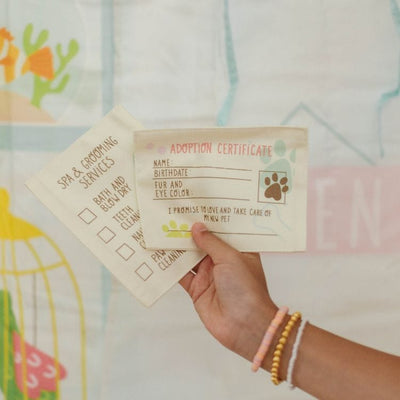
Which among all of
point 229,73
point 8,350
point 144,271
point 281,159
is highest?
point 229,73

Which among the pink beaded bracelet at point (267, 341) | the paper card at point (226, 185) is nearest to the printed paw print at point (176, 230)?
the paper card at point (226, 185)

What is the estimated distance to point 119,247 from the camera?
487mm

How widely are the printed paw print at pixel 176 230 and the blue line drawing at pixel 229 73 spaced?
0.58 feet

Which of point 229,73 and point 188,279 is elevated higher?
point 229,73

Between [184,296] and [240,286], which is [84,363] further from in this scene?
[240,286]

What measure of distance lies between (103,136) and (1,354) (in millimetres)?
300

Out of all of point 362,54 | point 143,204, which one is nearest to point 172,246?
point 143,204

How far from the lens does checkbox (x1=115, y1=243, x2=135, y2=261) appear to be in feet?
1.60

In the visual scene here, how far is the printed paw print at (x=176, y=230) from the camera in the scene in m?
0.49

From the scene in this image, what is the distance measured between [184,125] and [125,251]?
0.20 meters

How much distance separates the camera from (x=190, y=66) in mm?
612

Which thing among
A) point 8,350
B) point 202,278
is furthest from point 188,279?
point 8,350

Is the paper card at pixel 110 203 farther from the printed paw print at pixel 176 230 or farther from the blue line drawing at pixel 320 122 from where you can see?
the blue line drawing at pixel 320 122

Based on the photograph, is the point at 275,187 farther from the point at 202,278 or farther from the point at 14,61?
the point at 14,61
